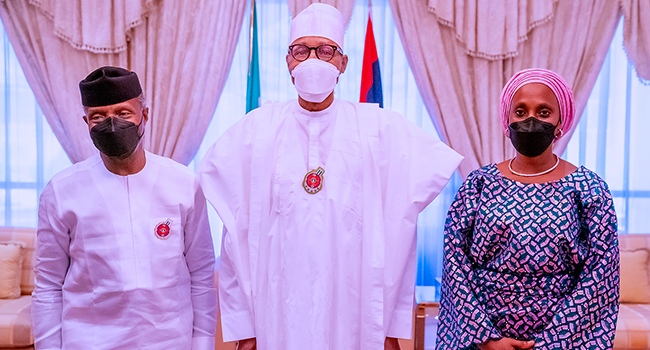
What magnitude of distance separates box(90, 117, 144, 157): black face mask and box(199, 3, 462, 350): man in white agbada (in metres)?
0.27

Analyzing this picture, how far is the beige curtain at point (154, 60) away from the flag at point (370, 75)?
1.01 metres

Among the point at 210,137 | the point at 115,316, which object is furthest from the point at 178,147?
the point at 115,316

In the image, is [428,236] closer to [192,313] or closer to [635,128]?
[635,128]

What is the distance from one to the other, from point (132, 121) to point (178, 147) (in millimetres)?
2153

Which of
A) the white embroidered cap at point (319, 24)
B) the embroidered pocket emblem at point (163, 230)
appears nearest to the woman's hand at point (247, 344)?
the embroidered pocket emblem at point (163, 230)

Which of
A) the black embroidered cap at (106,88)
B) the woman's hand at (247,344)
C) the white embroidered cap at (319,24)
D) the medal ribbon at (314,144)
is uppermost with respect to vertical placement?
the white embroidered cap at (319,24)

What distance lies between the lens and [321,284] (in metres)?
1.66

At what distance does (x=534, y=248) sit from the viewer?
1.59m

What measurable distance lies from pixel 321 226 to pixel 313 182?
15 cm

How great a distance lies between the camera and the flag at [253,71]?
3.79 m

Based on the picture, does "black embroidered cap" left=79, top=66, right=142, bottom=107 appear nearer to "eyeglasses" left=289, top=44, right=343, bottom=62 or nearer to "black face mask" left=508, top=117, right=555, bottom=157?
"eyeglasses" left=289, top=44, right=343, bottom=62

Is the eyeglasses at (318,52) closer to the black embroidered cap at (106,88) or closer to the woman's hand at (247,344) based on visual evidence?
the black embroidered cap at (106,88)

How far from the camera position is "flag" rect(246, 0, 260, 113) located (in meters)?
3.79

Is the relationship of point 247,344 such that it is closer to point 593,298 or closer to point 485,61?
point 593,298
